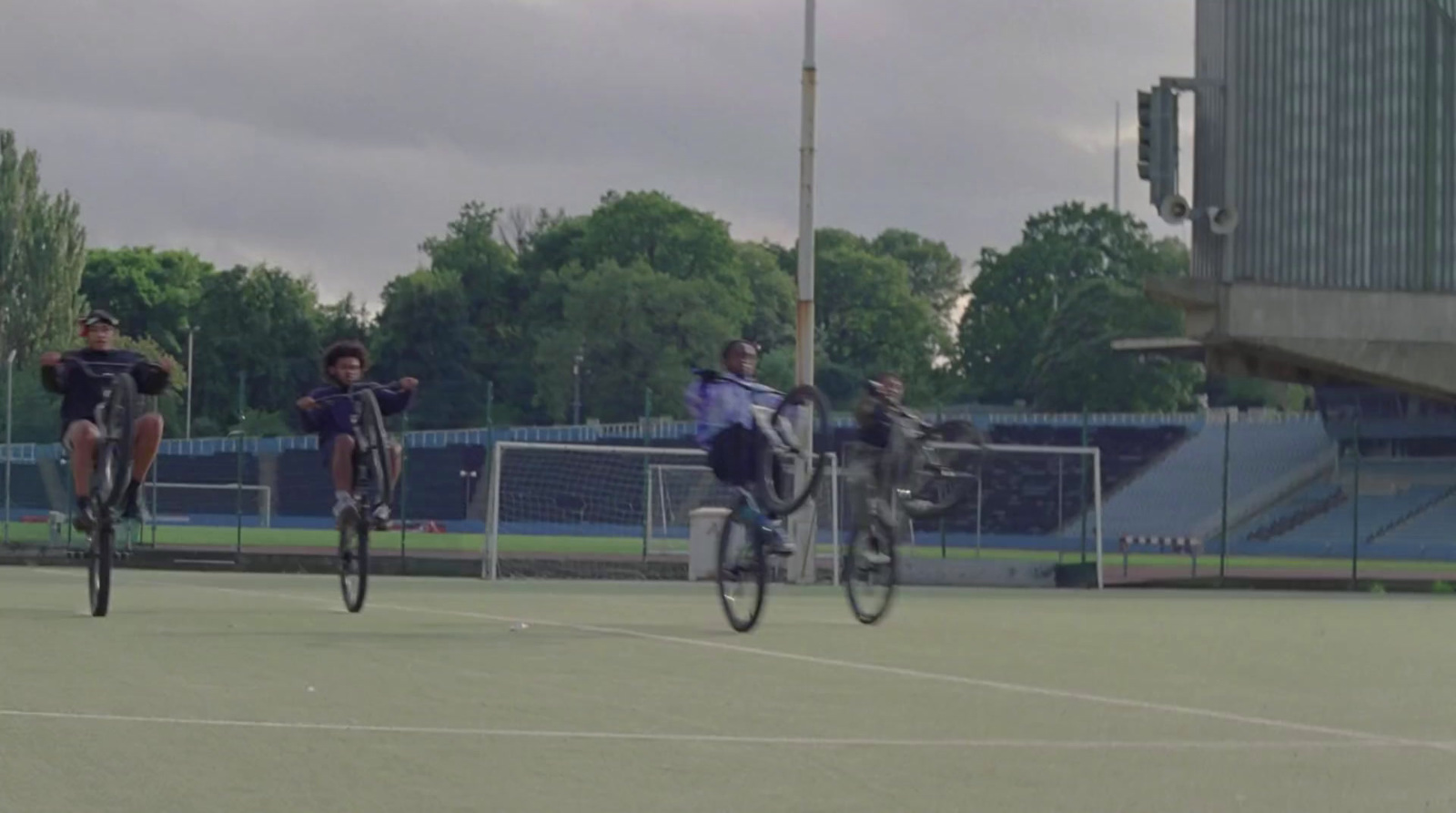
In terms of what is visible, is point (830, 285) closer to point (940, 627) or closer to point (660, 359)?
point (660, 359)

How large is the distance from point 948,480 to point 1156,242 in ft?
346

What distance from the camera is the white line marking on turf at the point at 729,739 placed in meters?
8.48

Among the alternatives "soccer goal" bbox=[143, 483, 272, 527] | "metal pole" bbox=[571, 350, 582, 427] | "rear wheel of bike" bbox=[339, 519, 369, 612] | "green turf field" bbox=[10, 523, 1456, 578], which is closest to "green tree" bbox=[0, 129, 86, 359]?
"metal pole" bbox=[571, 350, 582, 427]

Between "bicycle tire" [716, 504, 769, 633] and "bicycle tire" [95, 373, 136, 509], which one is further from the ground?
"bicycle tire" [95, 373, 136, 509]

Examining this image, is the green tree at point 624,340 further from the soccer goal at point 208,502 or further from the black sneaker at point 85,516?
the black sneaker at point 85,516

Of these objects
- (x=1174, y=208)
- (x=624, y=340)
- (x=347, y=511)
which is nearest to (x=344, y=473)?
(x=347, y=511)

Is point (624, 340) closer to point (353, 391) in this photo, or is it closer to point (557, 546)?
point (557, 546)

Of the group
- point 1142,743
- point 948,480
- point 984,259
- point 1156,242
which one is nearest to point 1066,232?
point 984,259

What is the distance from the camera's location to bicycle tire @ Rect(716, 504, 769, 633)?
14.2m

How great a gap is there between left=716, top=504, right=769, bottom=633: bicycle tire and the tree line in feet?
249

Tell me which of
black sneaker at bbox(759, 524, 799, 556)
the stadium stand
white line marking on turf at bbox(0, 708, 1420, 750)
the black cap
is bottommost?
white line marking on turf at bbox(0, 708, 1420, 750)

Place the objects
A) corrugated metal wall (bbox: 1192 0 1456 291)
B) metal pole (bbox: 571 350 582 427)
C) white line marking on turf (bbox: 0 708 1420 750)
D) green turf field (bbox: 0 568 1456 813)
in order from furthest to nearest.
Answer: metal pole (bbox: 571 350 582 427)
corrugated metal wall (bbox: 1192 0 1456 291)
white line marking on turf (bbox: 0 708 1420 750)
green turf field (bbox: 0 568 1456 813)

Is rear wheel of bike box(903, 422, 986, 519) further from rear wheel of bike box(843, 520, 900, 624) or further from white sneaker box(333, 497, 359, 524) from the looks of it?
white sneaker box(333, 497, 359, 524)

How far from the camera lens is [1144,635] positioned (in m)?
15.3
